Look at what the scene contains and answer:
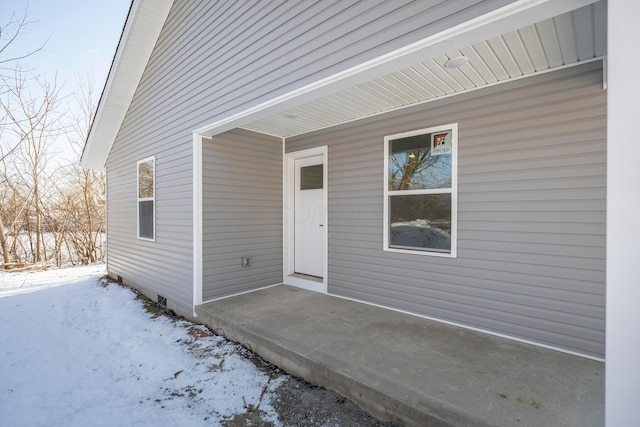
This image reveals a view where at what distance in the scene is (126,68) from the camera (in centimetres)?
546

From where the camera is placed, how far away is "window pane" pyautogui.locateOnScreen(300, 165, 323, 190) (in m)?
4.82

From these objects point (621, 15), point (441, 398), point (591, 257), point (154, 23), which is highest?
point (154, 23)

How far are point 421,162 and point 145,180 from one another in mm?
5090

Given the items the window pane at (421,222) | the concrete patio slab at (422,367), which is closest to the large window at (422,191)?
the window pane at (421,222)

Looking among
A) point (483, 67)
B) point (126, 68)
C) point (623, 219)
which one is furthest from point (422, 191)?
point (126, 68)

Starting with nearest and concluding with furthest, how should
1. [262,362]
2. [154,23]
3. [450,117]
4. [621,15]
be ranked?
[621,15] < [262,362] < [450,117] < [154,23]

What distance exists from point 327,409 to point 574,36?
11.2ft

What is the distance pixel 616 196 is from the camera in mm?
1208

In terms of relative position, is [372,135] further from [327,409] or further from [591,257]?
[327,409]

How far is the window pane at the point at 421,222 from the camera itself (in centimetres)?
332

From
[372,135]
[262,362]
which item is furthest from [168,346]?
[372,135]

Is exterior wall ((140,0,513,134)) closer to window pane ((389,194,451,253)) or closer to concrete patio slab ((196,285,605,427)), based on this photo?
window pane ((389,194,451,253))

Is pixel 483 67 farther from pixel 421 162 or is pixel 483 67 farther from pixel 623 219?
pixel 623 219

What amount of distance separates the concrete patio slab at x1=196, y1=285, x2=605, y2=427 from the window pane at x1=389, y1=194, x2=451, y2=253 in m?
0.90
